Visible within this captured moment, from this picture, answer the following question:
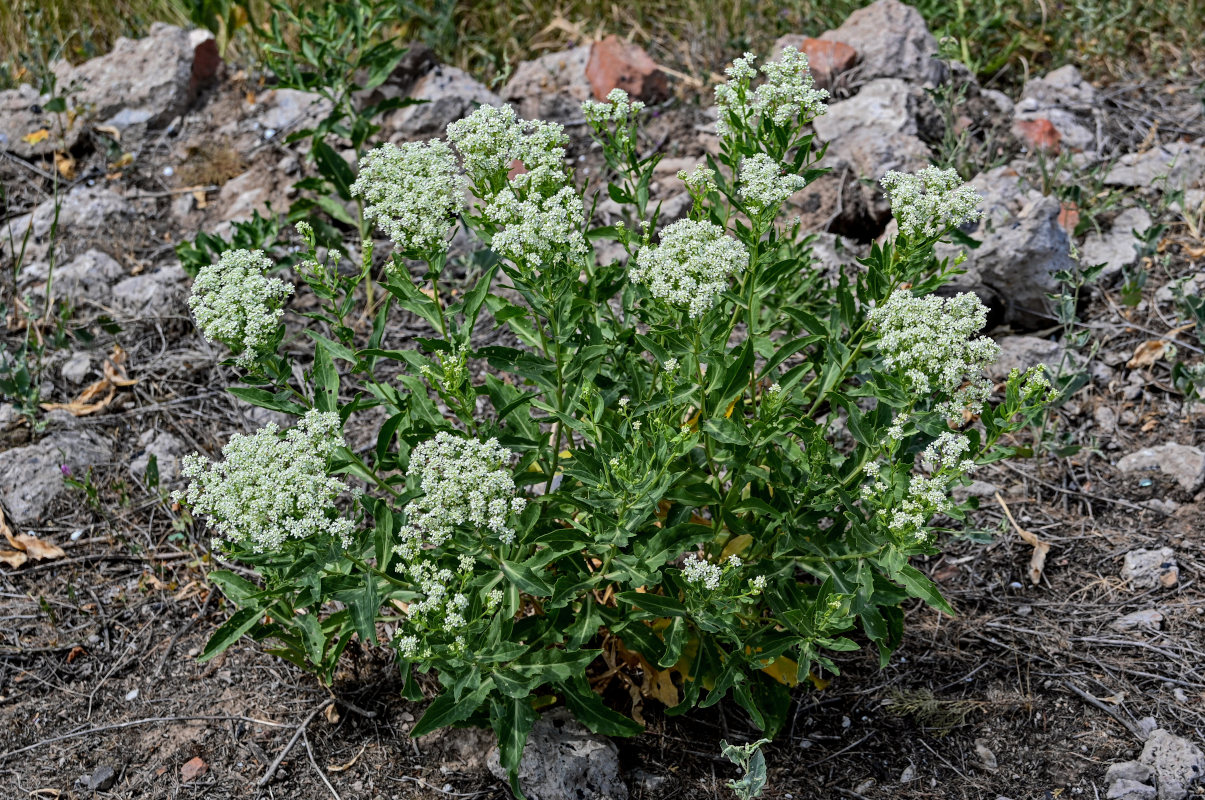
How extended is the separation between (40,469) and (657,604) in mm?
3097

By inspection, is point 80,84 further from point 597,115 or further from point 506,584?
point 506,584

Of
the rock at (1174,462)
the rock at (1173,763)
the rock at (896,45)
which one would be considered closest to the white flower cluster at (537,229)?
the rock at (1173,763)

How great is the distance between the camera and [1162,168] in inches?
228

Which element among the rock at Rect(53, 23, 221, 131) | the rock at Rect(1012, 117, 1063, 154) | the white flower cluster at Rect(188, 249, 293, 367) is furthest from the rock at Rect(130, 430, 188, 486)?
the rock at Rect(1012, 117, 1063, 154)

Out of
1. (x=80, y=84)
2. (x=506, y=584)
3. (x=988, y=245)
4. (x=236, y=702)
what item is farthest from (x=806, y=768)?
(x=80, y=84)

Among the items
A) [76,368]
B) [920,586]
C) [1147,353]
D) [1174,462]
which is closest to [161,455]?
[76,368]

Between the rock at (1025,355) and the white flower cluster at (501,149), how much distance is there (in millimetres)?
2710

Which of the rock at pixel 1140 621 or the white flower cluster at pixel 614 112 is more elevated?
the white flower cluster at pixel 614 112

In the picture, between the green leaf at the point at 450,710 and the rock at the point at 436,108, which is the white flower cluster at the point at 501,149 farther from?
the rock at the point at 436,108

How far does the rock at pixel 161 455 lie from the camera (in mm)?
4754

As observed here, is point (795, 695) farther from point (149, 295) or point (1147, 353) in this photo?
point (149, 295)

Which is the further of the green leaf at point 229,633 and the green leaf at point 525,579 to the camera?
the green leaf at point 229,633

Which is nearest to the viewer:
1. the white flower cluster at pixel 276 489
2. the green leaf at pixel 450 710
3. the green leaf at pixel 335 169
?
the white flower cluster at pixel 276 489

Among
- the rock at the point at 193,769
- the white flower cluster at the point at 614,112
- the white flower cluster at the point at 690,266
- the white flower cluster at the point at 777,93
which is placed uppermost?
the white flower cluster at the point at 777,93
